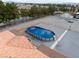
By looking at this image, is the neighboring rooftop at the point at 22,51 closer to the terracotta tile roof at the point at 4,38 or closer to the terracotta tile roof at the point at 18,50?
the terracotta tile roof at the point at 18,50

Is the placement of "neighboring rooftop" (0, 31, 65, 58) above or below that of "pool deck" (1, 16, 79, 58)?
above

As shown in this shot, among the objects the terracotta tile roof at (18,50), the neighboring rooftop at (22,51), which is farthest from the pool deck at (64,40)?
the terracotta tile roof at (18,50)

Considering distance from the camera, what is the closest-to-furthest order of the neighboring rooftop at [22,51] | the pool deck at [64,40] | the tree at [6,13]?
the neighboring rooftop at [22,51], the pool deck at [64,40], the tree at [6,13]

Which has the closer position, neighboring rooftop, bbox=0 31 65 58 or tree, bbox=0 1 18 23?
neighboring rooftop, bbox=0 31 65 58

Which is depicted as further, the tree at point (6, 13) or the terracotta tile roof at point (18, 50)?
the tree at point (6, 13)

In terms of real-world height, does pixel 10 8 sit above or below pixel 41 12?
above

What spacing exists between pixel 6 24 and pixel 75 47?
1206 cm

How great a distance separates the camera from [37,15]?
3675 cm

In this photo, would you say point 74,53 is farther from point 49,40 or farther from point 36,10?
point 36,10

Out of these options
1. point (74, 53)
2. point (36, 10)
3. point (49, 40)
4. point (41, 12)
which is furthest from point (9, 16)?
point (41, 12)

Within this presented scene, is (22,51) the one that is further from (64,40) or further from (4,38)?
(64,40)

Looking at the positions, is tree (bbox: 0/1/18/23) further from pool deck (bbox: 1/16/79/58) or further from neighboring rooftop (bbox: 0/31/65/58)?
neighboring rooftop (bbox: 0/31/65/58)

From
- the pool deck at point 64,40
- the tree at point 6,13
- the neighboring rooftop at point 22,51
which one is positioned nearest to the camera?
the neighboring rooftop at point 22,51

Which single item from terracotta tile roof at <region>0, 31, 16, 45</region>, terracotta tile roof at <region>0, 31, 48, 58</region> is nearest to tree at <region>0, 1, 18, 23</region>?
terracotta tile roof at <region>0, 31, 16, 45</region>
